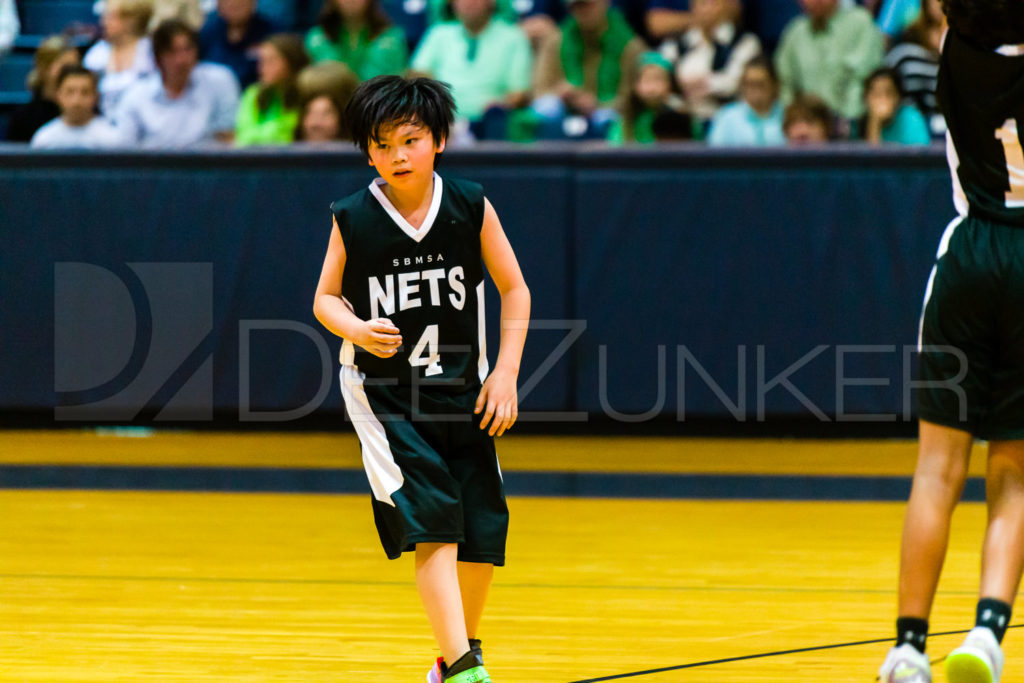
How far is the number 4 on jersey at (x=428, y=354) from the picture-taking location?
3506 mm

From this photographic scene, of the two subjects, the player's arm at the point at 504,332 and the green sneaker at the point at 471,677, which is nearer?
the green sneaker at the point at 471,677

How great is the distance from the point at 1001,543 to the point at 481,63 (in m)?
6.74

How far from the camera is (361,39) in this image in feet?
31.6

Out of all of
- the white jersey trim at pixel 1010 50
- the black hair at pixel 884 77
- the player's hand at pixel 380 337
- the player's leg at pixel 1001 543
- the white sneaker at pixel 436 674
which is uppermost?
the black hair at pixel 884 77

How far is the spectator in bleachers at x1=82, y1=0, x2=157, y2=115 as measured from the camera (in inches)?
383

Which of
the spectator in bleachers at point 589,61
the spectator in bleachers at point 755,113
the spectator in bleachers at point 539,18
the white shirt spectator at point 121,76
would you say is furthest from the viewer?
the white shirt spectator at point 121,76

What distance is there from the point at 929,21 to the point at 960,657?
6510mm

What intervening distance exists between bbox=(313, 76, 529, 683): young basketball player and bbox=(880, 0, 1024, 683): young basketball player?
904 millimetres

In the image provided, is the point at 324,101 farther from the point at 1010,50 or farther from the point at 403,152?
the point at 1010,50

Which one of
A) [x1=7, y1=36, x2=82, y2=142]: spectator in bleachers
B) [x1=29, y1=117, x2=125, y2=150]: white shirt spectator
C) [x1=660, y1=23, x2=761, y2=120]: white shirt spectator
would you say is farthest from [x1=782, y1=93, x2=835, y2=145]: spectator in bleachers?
[x1=7, y1=36, x2=82, y2=142]: spectator in bleachers

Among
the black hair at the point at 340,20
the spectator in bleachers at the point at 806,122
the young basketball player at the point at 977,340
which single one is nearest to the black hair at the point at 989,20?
the young basketball player at the point at 977,340

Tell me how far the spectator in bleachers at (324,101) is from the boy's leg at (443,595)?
17.0 ft

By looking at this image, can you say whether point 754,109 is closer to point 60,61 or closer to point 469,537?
point 60,61

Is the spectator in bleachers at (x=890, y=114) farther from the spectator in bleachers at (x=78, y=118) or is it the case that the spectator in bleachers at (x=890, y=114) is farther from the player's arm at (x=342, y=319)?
the player's arm at (x=342, y=319)
